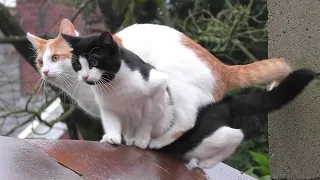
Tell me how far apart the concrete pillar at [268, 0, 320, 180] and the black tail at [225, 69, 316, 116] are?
0.11 meters

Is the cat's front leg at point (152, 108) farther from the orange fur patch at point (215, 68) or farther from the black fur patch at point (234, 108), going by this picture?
the orange fur patch at point (215, 68)

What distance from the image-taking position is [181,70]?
1938 millimetres

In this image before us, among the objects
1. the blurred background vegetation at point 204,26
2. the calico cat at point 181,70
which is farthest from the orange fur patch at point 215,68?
the blurred background vegetation at point 204,26

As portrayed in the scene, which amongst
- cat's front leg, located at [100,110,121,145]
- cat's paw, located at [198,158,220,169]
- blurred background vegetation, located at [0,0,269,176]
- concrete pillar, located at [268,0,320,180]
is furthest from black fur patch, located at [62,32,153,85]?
blurred background vegetation, located at [0,0,269,176]

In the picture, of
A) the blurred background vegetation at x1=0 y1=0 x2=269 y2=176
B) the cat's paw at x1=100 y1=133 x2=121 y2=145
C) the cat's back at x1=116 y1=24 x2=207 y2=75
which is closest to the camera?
the cat's paw at x1=100 y1=133 x2=121 y2=145

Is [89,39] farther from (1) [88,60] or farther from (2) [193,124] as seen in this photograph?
(2) [193,124]

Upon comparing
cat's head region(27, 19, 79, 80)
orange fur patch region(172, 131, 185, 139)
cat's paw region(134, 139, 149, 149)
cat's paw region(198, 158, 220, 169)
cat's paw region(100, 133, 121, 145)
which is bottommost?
cat's paw region(198, 158, 220, 169)

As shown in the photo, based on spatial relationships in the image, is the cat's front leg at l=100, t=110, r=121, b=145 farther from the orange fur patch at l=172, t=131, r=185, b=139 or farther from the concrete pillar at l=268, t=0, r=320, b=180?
the concrete pillar at l=268, t=0, r=320, b=180

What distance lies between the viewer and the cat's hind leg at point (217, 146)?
1881 mm

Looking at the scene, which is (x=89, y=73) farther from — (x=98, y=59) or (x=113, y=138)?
(x=113, y=138)

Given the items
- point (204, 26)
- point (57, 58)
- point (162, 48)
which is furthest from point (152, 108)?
point (204, 26)

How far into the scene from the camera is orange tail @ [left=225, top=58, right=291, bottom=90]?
1963 mm

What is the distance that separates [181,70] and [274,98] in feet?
1.05

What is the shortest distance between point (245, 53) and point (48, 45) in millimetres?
2266
